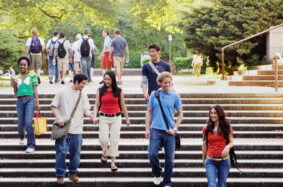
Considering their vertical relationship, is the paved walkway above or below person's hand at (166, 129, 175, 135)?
above

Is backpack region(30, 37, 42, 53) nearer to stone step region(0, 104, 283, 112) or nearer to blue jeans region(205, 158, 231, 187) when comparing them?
stone step region(0, 104, 283, 112)

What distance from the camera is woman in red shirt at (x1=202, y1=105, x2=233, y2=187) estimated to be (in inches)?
234

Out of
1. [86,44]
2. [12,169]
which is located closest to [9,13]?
[86,44]

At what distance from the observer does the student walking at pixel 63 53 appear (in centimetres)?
1548

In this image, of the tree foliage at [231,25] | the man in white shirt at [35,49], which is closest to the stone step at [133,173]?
the man in white shirt at [35,49]

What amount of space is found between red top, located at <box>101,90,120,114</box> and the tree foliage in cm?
1403

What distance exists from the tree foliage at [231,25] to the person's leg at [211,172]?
15.0m

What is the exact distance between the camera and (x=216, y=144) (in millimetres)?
5996

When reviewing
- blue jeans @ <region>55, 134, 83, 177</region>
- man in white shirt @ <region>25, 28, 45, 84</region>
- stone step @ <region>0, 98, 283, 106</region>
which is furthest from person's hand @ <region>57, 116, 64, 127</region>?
man in white shirt @ <region>25, 28, 45, 84</region>

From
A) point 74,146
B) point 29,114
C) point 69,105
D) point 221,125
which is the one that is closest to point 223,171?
point 221,125

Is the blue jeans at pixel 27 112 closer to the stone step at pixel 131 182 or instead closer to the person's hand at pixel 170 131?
the stone step at pixel 131 182

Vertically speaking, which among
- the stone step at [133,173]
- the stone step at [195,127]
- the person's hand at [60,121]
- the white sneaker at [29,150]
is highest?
the person's hand at [60,121]

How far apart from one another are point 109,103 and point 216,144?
7.15ft

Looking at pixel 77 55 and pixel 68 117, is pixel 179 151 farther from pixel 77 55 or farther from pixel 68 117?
pixel 77 55
